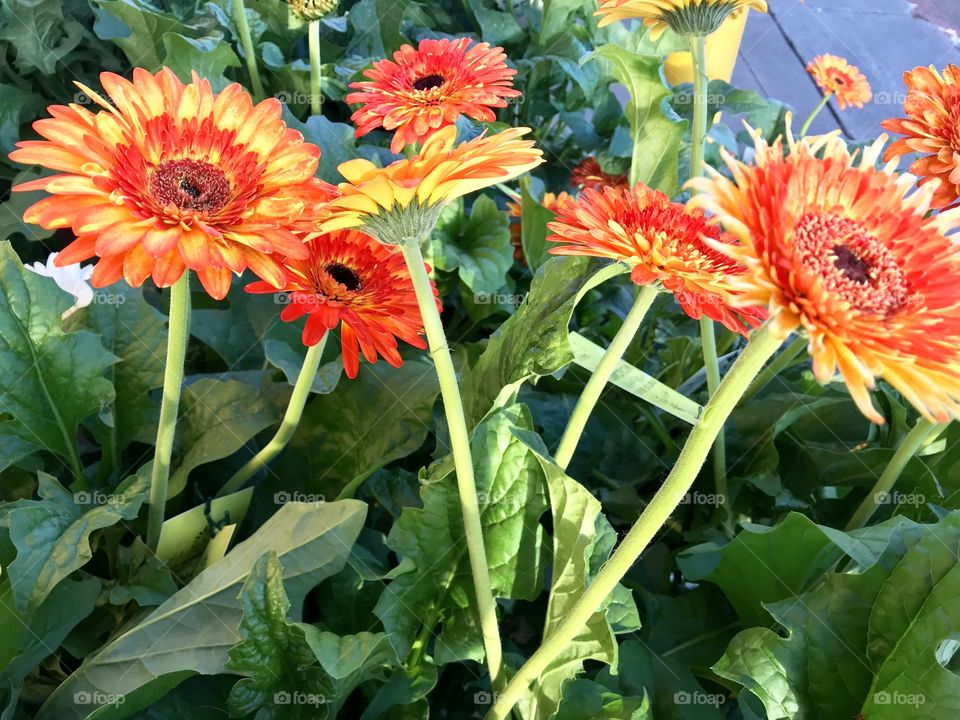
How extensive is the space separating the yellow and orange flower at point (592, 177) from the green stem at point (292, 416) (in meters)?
0.54

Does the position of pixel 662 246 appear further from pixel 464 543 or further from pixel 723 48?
pixel 723 48

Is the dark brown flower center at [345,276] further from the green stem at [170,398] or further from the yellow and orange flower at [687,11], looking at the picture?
the yellow and orange flower at [687,11]

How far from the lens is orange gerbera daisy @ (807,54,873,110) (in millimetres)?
1819

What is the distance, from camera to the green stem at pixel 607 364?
47cm

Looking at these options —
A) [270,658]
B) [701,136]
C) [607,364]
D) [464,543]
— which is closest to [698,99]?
[701,136]

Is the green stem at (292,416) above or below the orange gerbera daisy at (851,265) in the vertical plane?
below

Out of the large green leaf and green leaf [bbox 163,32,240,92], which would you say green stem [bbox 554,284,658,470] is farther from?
green leaf [bbox 163,32,240,92]

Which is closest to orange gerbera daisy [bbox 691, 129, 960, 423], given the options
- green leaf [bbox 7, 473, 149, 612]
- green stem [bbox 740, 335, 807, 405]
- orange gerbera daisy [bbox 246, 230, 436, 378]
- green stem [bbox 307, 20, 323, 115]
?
orange gerbera daisy [bbox 246, 230, 436, 378]

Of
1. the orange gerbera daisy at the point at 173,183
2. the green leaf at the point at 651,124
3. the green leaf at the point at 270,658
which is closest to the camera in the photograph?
the orange gerbera daisy at the point at 173,183

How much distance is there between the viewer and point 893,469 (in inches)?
25.0

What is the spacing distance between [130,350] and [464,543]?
0.34m

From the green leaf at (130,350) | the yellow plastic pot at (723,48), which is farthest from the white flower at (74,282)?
the yellow plastic pot at (723,48)

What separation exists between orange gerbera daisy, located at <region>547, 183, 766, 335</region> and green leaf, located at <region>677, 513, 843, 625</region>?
0.63ft

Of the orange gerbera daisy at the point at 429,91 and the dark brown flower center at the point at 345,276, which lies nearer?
the dark brown flower center at the point at 345,276
